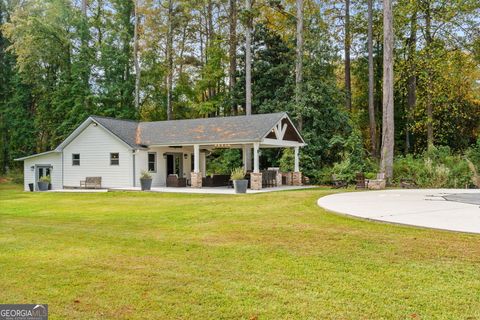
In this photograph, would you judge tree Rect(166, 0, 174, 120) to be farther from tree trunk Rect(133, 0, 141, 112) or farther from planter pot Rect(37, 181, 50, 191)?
planter pot Rect(37, 181, 50, 191)

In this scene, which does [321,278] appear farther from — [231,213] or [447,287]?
[231,213]

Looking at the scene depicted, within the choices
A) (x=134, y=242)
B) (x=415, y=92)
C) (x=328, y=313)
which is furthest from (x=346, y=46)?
(x=328, y=313)

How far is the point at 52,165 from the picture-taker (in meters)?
25.1

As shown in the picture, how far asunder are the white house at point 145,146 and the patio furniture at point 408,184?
5409 millimetres

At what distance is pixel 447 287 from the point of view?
432cm

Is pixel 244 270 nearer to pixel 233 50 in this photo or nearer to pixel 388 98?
pixel 388 98

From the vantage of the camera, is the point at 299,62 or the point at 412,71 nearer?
the point at 412,71

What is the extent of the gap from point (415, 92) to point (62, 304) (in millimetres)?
28773

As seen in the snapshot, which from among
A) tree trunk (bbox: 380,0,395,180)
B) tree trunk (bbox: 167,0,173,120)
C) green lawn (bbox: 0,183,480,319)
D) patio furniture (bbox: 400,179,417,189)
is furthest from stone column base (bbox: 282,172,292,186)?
tree trunk (bbox: 167,0,173,120)

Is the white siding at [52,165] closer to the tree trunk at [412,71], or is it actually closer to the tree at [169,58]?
the tree at [169,58]

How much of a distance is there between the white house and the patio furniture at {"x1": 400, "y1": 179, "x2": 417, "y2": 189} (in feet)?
17.7

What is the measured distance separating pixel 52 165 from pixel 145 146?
683cm

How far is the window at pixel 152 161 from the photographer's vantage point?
75.6 ft

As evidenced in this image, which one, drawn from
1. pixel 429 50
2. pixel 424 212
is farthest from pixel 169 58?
pixel 424 212
